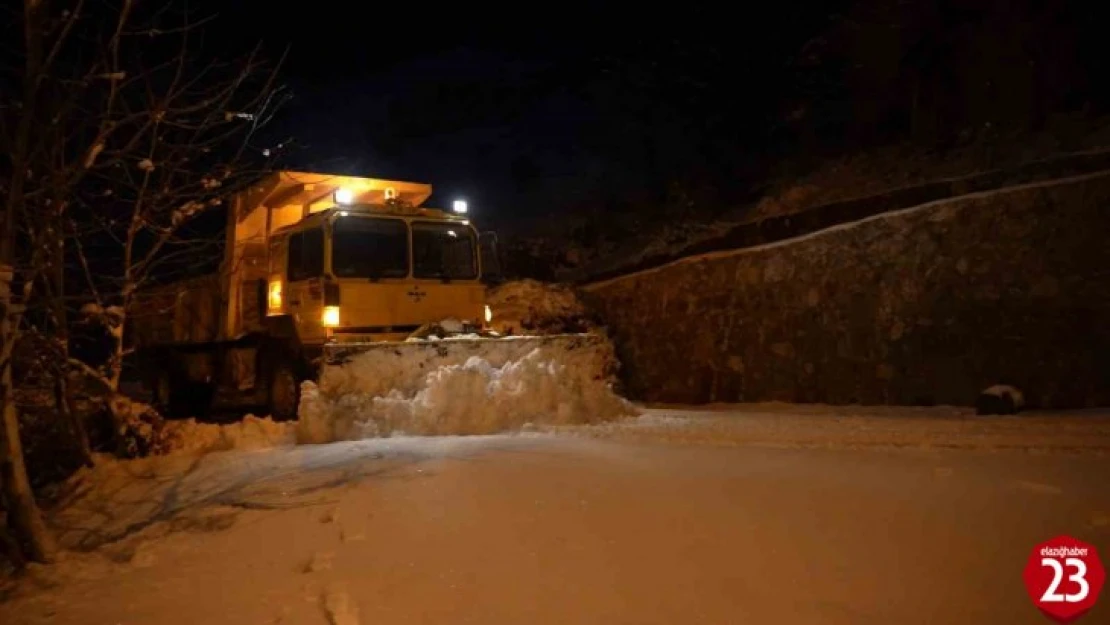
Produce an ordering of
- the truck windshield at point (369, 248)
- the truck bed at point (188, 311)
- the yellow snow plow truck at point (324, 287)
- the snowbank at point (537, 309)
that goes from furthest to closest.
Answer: the snowbank at point (537, 309) < the truck bed at point (188, 311) < the truck windshield at point (369, 248) < the yellow snow plow truck at point (324, 287)

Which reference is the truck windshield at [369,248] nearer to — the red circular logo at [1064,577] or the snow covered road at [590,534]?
the snow covered road at [590,534]

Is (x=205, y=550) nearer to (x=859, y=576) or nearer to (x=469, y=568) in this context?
(x=469, y=568)

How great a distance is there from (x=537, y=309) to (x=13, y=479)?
1236cm

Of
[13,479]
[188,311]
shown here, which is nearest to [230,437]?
[13,479]

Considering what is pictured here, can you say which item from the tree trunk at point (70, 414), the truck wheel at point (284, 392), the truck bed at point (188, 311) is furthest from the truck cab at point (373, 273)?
the tree trunk at point (70, 414)

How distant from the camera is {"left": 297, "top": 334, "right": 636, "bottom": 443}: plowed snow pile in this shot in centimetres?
847

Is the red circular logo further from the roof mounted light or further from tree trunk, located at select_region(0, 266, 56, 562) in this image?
the roof mounted light

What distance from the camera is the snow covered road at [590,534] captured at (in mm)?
3926

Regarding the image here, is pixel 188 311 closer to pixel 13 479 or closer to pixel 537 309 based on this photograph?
pixel 537 309

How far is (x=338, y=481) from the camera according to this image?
6312 mm

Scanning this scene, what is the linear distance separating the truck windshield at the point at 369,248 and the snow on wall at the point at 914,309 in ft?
19.7

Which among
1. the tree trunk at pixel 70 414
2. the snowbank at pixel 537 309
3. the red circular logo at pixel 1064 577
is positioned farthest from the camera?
the snowbank at pixel 537 309

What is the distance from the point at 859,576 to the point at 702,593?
76 cm

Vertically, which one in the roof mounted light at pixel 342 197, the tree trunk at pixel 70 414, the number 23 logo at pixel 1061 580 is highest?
the roof mounted light at pixel 342 197
